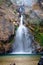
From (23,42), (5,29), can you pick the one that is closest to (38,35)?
(23,42)

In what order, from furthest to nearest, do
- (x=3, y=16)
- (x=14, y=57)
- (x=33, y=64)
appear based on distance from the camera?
(x=3, y=16) < (x=14, y=57) < (x=33, y=64)

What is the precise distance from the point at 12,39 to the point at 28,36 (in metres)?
0.48

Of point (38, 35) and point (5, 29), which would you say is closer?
point (5, 29)

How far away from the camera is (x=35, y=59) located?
18.9 feet

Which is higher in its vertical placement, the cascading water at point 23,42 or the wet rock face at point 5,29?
the wet rock face at point 5,29

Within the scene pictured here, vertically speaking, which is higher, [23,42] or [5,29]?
[5,29]

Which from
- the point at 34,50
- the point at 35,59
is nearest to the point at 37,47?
the point at 34,50

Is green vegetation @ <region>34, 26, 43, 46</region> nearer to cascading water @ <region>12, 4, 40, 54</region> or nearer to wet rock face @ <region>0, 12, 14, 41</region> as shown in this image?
cascading water @ <region>12, 4, 40, 54</region>

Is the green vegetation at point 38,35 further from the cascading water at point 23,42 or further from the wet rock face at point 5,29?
the wet rock face at point 5,29

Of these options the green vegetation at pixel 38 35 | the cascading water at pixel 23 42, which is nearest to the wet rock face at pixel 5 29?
the cascading water at pixel 23 42

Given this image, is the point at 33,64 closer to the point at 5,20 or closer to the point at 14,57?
the point at 14,57

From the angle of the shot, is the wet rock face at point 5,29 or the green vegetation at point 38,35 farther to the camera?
the green vegetation at point 38,35

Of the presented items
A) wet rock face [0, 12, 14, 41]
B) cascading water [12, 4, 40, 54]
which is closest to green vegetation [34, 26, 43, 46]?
cascading water [12, 4, 40, 54]

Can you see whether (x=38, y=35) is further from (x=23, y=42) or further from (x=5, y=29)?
(x=5, y=29)
